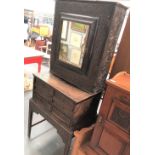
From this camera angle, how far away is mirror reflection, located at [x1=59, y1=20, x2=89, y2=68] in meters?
1.33

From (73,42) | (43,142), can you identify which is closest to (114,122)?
(73,42)

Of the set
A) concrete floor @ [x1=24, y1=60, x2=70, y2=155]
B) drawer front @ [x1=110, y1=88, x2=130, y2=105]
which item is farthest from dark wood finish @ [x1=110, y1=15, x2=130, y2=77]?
concrete floor @ [x1=24, y1=60, x2=70, y2=155]

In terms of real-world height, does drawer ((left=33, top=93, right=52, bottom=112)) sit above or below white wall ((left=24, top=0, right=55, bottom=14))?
below

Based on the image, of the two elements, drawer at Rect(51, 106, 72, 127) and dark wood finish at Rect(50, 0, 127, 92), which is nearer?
dark wood finish at Rect(50, 0, 127, 92)

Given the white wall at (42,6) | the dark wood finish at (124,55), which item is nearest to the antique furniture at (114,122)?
the dark wood finish at (124,55)

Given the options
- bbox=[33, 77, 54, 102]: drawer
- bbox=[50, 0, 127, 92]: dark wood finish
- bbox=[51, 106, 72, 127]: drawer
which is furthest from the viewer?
bbox=[33, 77, 54, 102]: drawer

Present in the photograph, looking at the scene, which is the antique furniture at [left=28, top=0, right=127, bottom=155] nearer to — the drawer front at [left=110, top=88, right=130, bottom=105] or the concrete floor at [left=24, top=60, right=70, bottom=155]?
the drawer front at [left=110, top=88, right=130, bottom=105]

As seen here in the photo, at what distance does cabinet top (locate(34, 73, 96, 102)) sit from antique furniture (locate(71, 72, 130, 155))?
215 millimetres
